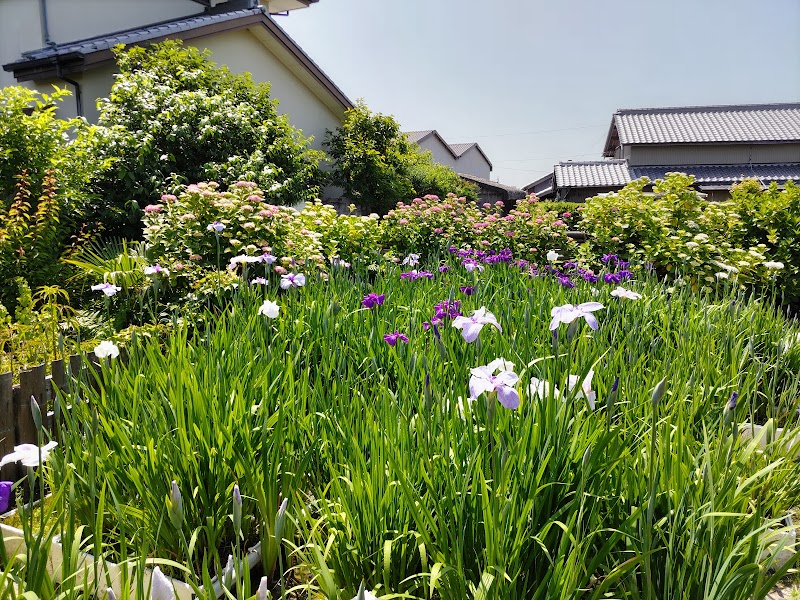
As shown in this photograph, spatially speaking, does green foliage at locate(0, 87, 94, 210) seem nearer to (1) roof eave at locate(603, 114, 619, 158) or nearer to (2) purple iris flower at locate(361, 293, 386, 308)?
(2) purple iris flower at locate(361, 293, 386, 308)

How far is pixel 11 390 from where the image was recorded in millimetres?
2465

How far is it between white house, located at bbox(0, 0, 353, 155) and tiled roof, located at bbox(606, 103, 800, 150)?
24.6 metres

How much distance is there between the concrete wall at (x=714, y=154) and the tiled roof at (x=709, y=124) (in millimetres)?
472

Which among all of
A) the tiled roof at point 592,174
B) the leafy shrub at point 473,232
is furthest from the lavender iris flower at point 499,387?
the tiled roof at point 592,174

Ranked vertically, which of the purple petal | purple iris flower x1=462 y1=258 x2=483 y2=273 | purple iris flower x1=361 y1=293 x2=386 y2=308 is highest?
purple iris flower x1=462 y1=258 x2=483 y2=273

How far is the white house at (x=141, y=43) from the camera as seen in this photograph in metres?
8.20

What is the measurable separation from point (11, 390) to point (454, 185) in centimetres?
1746

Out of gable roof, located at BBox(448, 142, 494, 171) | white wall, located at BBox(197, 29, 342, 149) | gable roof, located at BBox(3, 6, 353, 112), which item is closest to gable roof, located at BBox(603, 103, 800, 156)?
gable roof, located at BBox(448, 142, 494, 171)

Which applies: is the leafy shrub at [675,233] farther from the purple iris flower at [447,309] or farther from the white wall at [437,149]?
the white wall at [437,149]

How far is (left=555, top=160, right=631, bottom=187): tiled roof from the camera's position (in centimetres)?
3049

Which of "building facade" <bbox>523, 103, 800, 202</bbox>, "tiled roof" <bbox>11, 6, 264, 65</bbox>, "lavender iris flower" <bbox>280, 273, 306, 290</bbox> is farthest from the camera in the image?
"building facade" <bbox>523, 103, 800, 202</bbox>

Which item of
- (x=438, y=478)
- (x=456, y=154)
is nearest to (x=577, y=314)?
(x=438, y=478)

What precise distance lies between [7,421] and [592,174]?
108 feet

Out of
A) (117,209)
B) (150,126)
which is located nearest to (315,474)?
(117,209)
